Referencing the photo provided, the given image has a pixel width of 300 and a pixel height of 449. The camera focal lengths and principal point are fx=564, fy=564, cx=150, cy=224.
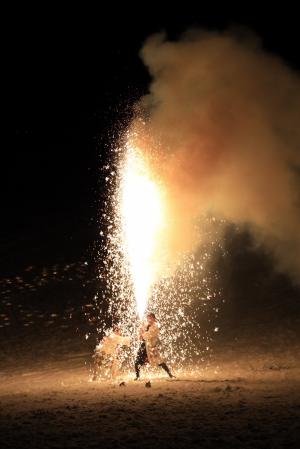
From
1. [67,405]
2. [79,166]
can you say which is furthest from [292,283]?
[79,166]

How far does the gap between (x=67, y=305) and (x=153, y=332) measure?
27.0 feet

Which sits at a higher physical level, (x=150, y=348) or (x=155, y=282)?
(x=155, y=282)

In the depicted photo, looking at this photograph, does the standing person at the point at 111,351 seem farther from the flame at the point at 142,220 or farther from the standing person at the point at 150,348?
the flame at the point at 142,220

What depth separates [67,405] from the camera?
798cm

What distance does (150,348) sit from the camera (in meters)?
10.2

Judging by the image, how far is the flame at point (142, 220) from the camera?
57.4ft

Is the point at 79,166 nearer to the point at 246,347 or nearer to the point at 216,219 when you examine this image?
the point at 216,219

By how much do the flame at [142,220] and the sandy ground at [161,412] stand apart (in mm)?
8140

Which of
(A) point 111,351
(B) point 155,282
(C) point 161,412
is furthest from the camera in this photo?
(B) point 155,282

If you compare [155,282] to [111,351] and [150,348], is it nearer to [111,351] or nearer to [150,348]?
[111,351]

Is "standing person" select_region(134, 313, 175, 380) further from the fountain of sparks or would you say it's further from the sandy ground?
the fountain of sparks

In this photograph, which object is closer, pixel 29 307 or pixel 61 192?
pixel 29 307

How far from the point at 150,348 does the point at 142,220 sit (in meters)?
9.91

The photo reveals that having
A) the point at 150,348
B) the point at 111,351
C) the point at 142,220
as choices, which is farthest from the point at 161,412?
the point at 142,220
